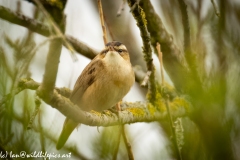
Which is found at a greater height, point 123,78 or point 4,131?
point 123,78

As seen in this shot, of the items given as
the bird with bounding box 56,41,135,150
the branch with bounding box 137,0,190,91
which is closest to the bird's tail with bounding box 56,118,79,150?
the bird with bounding box 56,41,135,150

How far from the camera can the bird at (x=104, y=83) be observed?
2.64 meters

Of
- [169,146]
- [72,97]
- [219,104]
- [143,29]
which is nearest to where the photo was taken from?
[219,104]

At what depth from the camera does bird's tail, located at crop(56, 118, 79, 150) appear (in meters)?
2.27

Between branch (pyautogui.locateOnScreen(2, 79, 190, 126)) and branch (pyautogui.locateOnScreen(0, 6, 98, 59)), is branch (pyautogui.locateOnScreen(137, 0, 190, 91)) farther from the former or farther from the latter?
branch (pyautogui.locateOnScreen(0, 6, 98, 59))

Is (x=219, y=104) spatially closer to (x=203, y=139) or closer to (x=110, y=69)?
(x=203, y=139)

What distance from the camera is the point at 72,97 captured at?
8.70 ft

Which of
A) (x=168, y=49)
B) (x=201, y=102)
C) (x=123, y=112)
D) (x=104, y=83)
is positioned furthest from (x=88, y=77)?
(x=201, y=102)

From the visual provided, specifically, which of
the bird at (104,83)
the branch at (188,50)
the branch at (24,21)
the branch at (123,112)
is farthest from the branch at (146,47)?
the branch at (24,21)

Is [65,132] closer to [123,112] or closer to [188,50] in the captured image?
[123,112]

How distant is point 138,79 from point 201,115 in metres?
0.91

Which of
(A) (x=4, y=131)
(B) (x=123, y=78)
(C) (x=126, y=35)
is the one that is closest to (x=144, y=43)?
(B) (x=123, y=78)

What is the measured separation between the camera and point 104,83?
2.69m

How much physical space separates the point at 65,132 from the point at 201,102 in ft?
3.13
